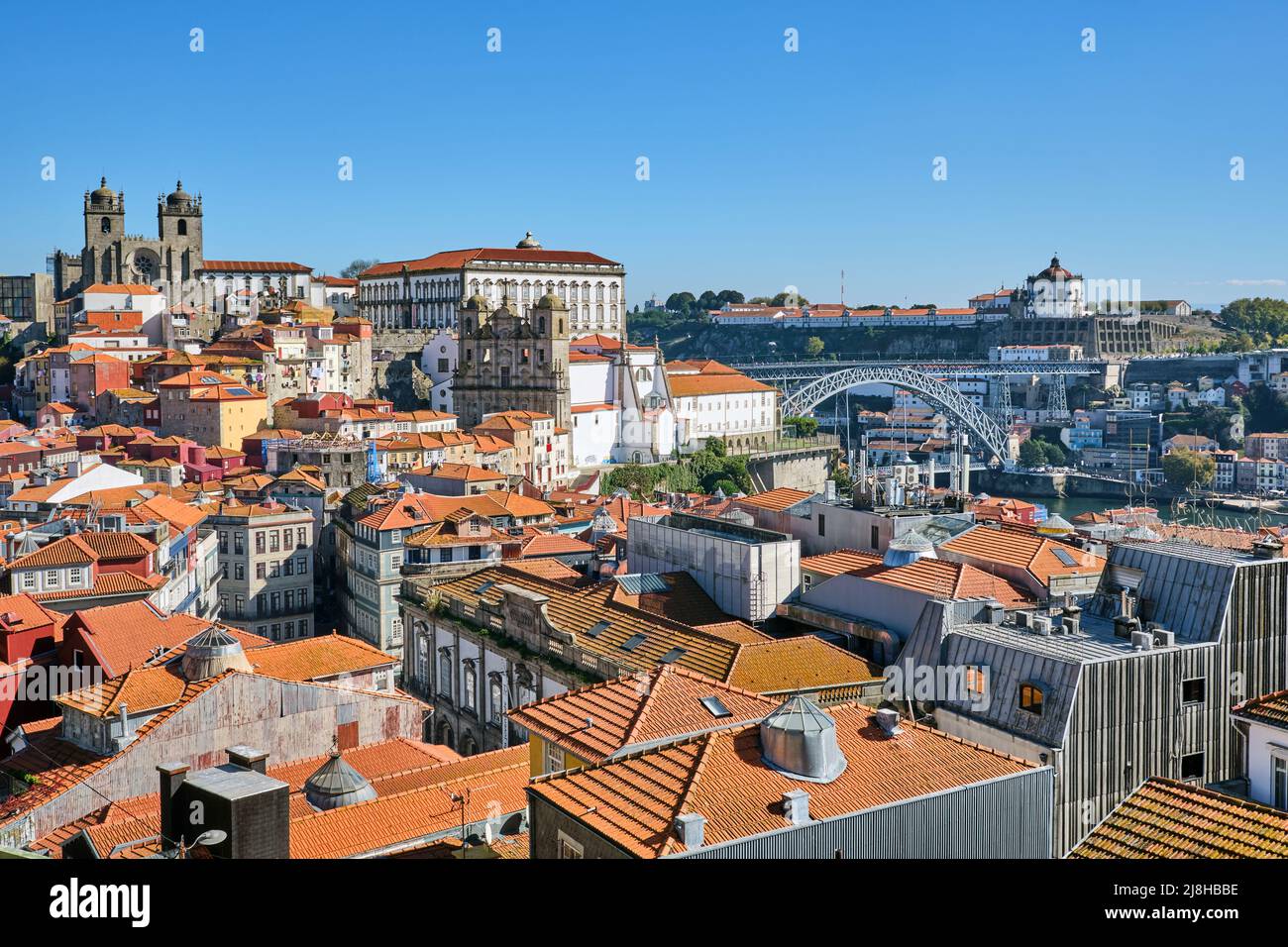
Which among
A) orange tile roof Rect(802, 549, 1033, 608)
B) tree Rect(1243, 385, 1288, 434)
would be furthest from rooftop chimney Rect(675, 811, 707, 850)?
tree Rect(1243, 385, 1288, 434)

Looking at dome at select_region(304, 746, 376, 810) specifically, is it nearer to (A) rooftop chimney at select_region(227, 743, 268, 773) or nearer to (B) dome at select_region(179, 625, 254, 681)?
(A) rooftop chimney at select_region(227, 743, 268, 773)

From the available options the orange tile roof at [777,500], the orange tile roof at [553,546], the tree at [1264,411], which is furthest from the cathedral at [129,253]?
the tree at [1264,411]

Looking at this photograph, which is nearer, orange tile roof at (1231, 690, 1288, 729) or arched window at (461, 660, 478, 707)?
orange tile roof at (1231, 690, 1288, 729)

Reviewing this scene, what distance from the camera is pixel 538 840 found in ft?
17.7

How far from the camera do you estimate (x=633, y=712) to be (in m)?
7.27

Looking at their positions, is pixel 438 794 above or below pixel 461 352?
below

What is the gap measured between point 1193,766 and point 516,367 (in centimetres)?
3404

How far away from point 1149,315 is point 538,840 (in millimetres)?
79066

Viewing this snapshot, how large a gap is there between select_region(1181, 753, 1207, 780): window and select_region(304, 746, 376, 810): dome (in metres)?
4.40

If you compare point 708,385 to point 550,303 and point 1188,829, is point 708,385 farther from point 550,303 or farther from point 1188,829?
point 1188,829

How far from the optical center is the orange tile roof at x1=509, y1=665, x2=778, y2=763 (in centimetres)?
696

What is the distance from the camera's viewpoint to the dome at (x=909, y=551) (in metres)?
10.9
